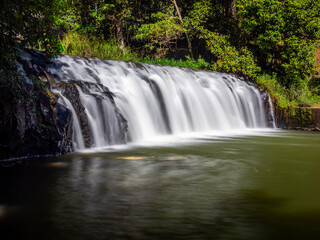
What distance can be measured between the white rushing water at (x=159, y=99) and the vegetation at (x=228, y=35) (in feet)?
8.29

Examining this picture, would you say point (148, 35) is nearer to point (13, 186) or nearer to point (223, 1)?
point (223, 1)

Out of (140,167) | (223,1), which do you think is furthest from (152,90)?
(223,1)

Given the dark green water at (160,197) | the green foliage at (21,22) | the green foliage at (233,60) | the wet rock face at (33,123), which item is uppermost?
→ the green foliage at (233,60)

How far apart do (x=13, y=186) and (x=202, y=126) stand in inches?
376

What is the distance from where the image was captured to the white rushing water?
955cm

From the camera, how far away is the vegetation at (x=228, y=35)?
64.8 ft

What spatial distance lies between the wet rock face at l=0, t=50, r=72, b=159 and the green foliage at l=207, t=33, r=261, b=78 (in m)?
13.0

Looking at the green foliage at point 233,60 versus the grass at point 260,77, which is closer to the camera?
the grass at point 260,77

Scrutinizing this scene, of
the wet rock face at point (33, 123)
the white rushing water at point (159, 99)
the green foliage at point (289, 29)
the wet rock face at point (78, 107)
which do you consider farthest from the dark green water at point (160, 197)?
the green foliage at point (289, 29)

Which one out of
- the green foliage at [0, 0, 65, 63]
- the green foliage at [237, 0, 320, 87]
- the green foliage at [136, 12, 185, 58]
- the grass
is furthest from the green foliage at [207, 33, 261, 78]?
the green foliage at [0, 0, 65, 63]

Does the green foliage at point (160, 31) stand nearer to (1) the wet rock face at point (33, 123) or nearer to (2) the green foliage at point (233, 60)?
(2) the green foliage at point (233, 60)

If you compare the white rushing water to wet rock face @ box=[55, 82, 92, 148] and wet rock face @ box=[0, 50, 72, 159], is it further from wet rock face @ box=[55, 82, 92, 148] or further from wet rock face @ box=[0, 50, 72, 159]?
wet rock face @ box=[0, 50, 72, 159]

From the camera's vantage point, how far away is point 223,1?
78.1 feet

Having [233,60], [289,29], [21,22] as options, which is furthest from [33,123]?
[289,29]
